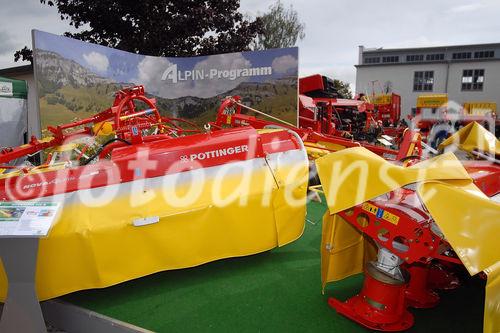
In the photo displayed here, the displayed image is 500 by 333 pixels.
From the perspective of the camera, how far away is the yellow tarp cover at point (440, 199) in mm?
1585

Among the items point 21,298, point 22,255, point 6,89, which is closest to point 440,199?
point 22,255

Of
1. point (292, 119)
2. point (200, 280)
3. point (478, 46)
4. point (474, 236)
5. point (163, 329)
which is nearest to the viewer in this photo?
point (474, 236)

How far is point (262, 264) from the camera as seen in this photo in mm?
3453

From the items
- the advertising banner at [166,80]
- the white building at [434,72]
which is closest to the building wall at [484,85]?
the white building at [434,72]

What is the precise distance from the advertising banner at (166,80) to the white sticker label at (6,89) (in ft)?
4.37

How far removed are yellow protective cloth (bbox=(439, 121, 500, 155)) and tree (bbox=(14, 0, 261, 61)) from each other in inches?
407

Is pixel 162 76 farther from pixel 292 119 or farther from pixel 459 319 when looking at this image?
pixel 459 319

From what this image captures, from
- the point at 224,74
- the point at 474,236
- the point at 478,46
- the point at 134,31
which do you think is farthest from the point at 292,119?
the point at 478,46

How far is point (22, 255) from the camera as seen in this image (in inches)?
89.1

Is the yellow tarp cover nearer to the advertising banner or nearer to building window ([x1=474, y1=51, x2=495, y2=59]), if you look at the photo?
the advertising banner

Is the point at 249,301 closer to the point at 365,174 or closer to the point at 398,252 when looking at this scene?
the point at 398,252

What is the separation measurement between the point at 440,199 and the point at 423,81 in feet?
111

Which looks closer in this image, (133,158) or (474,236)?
(474,236)

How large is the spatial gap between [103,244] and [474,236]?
2164 mm
